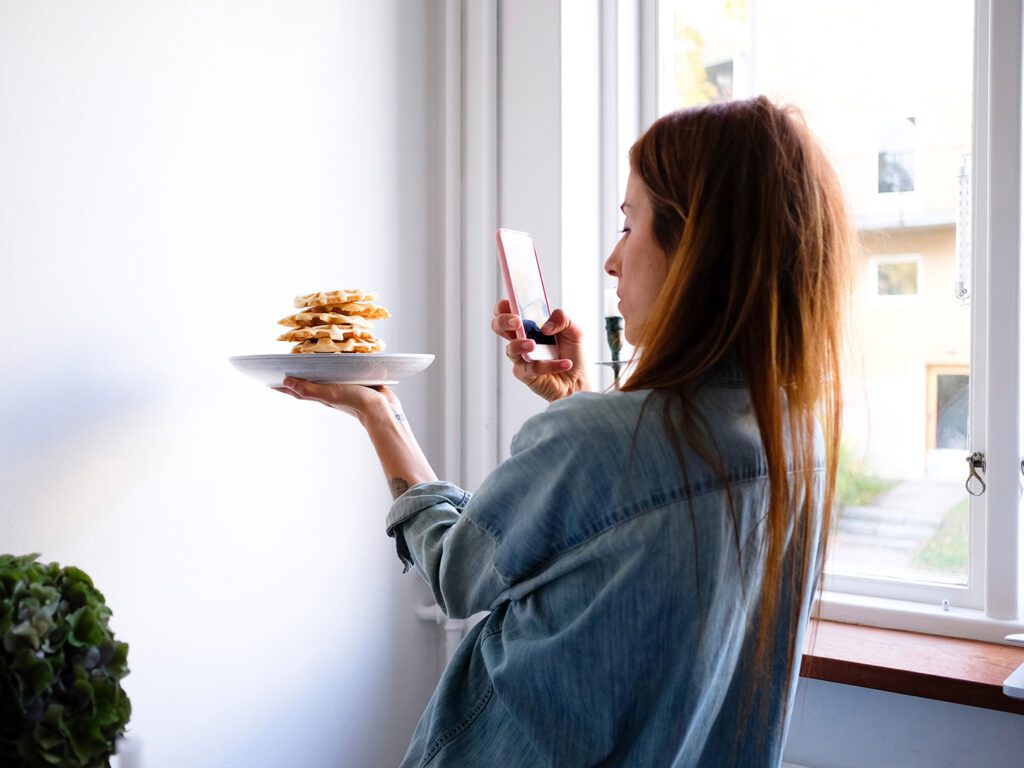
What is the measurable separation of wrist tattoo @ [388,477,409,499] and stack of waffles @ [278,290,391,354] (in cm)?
19

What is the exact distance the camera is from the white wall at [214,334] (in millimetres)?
1105

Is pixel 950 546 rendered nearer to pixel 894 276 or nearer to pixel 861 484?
pixel 861 484

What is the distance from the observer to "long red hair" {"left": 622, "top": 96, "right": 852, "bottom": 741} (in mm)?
803

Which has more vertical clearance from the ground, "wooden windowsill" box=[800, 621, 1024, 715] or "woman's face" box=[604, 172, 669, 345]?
"woman's face" box=[604, 172, 669, 345]

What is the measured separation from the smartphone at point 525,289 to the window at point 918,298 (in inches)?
24.2

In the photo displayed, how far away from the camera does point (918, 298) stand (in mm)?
1706

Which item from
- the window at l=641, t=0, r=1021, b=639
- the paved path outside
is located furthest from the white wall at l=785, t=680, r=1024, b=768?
the paved path outside

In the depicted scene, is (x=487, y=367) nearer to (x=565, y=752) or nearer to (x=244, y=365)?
(x=244, y=365)

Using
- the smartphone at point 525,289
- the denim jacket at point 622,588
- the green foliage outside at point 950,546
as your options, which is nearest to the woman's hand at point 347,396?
the smartphone at point 525,289

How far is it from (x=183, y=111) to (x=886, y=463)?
4.58ft

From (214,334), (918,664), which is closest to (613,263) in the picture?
(214,334)

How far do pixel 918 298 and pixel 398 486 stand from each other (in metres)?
1.12

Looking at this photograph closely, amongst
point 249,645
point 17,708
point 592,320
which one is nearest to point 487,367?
point 592,320

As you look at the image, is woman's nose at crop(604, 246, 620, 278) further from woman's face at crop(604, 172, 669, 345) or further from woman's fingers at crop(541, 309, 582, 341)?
woman's fingers at crop(541, 309, 582, 341)
